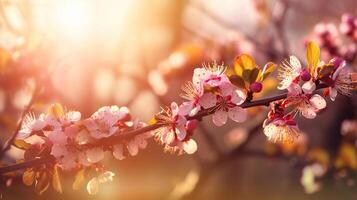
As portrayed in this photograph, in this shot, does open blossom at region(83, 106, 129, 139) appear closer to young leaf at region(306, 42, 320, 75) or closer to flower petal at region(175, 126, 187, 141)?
flower petal at region(175, 126, 187, 141)

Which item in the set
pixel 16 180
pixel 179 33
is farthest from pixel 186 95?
pixel 179 33

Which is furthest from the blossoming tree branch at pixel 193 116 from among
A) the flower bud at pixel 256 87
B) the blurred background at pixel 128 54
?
the blurred background at pixel 128 54

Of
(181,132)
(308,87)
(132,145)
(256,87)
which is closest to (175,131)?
(181,132)

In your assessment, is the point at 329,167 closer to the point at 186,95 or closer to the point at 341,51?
the point at 341,51

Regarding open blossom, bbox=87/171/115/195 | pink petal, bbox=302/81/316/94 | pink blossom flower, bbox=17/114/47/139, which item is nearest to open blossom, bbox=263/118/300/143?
pink petal, bbox=302/81/316/94

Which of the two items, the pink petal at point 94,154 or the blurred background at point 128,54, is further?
→ the blurred background at point 128,54

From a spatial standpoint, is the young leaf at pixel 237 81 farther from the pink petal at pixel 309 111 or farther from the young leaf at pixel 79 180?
the young leaf at pixel 79 180

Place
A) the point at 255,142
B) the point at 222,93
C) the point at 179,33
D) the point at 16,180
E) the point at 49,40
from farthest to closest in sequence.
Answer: the point at 255,142, the point at 179,33, the point at 49,40, the point at 16,180, the point at 222,93
